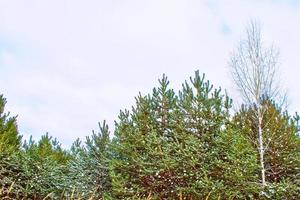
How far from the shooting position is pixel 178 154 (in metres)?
10.3

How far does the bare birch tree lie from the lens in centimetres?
1246

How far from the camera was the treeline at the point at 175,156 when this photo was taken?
33.0 feet

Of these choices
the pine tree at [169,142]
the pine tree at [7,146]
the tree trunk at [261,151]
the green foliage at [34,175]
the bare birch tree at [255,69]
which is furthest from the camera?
the bare birch tree at [255,69]

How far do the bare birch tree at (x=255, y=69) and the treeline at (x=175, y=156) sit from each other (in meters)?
0.60

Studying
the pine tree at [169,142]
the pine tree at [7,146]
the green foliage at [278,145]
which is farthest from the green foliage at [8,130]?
the green foliage at [278,145]

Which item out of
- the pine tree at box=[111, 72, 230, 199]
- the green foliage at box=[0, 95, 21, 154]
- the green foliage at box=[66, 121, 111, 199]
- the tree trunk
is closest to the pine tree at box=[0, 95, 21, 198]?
the green foliage at box=[0, 95, 21, 154]

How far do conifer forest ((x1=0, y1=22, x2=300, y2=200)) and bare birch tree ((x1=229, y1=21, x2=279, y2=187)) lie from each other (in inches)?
4.7

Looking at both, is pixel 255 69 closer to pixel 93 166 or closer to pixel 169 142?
pixel 169 142

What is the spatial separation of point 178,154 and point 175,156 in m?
0.20

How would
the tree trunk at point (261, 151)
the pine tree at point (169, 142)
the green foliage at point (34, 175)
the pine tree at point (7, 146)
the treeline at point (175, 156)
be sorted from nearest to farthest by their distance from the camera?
1. the treeline at point (175, 156)
2. the pine tree at point (169, 142)
3. the tree trunk at point (261, 151)
4. the pine tree at point (7, 146)
5. the green foliage at point (34, 175)

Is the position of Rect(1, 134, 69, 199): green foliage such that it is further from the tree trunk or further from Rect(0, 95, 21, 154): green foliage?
the tree trunk

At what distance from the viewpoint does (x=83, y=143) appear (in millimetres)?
12047

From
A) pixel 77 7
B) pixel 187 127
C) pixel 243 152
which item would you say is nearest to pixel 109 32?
pixel 77 7

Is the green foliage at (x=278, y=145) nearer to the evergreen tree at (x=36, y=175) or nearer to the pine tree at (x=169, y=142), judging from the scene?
the pine tree at (x=169, y=142)
